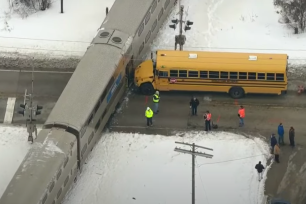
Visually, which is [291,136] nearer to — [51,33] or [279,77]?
[279,77]

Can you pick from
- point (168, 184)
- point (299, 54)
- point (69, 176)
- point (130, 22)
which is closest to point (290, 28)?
point (299, 54)

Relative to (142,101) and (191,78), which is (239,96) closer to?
(191,78)

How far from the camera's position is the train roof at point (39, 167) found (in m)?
29.4

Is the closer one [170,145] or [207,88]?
[170,145]

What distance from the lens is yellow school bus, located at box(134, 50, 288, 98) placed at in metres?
39.8

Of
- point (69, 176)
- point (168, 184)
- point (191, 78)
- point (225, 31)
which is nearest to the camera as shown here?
point (69, 176)

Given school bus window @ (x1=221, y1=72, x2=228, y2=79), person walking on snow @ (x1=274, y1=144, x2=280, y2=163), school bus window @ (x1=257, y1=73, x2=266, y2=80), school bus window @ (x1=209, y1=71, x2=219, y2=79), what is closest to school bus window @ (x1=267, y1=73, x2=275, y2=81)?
school bus window @ (x1=257, y1=73, x2=266, y2=80)

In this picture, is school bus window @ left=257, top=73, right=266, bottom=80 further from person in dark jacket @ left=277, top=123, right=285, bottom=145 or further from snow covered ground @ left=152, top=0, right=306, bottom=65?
snow covered ground @ left=152, top=0, right=306, bottom=65

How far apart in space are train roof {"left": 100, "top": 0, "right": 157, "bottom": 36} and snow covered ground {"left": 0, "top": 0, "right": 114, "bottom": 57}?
406 cm

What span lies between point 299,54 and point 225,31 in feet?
16.8

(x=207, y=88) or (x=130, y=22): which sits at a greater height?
(x=130, y=22)

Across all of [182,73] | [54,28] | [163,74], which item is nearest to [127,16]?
[163,74]

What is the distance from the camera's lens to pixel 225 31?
46.4m

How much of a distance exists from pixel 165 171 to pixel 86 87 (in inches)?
225
